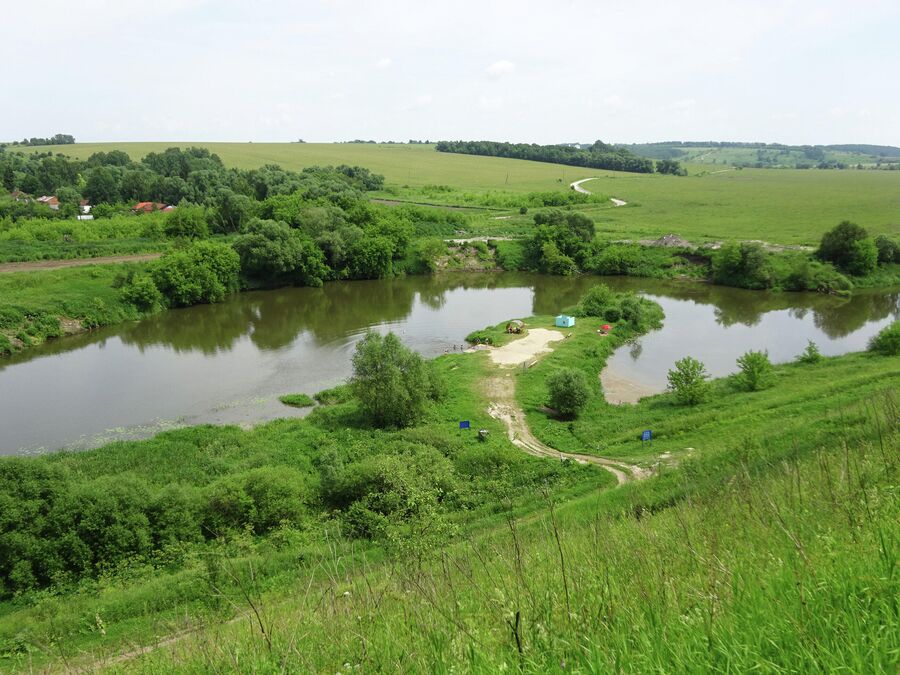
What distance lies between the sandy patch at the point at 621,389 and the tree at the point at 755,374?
396 centimetres

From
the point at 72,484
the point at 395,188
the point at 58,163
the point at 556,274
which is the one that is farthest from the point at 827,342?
the point at 58,163

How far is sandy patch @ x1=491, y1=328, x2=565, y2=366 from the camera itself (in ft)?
99.0

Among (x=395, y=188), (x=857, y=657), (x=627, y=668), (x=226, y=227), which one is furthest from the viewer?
(x=395, y=188)

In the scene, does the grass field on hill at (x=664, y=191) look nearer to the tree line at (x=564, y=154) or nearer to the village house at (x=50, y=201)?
the tree line at (x=564, y=154)

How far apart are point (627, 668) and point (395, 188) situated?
10068 cm

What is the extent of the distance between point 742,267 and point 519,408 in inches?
1431

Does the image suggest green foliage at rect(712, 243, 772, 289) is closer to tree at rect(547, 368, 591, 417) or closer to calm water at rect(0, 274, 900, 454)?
calm water at rect(0, 274, 900, 454)

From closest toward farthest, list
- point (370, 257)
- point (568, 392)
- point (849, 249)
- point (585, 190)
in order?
point (568, 392)
point (849, 249)
point (370, 257)
point (585, 190)

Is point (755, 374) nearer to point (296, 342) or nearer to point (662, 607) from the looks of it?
point (662, 607)

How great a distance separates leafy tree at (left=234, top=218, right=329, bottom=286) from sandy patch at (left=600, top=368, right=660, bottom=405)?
3043 centimetres

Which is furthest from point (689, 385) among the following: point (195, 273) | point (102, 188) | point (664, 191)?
point (664, 191)

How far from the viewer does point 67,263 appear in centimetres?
4756

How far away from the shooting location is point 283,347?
35500 millimetres

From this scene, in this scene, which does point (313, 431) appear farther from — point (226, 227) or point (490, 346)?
point (226, 227)
